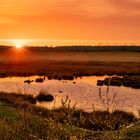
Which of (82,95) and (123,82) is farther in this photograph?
(123,82)

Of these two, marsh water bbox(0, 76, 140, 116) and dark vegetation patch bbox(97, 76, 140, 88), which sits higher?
dark vegetation patch bbox(97, 76, 140, 88)

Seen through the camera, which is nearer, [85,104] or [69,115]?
[69,115]

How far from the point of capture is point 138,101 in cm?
4912

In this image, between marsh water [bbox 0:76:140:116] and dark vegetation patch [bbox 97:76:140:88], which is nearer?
marsh water [bbox 0:76:140:116]

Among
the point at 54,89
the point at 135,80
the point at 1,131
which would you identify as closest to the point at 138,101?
the point at 54,89

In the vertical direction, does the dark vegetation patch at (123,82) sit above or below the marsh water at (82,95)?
above

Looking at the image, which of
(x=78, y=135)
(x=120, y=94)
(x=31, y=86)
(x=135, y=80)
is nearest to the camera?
(x=78, y=135)

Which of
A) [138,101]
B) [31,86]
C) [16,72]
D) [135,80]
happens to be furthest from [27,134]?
[16,72]

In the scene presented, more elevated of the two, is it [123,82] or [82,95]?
[123,82]

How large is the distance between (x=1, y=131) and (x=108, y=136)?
7.53ft

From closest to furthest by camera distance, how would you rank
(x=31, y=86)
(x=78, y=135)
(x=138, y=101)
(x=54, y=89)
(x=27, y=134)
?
(x=78, y=135) < (x=27, y=134) < (x=138, y=101) < (x=54, y=89) < (x=31, y=86)

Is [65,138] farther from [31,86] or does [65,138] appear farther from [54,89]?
[31,86]

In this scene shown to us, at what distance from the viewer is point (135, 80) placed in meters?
72.2

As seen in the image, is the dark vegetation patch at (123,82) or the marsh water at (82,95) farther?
the dark vegetation patch at (123,82)
